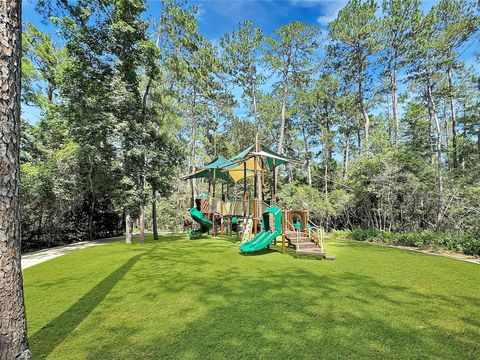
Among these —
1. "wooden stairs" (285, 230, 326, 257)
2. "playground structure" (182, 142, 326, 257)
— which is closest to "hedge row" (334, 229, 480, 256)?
"playground structure" (182, 142, 326, 257)

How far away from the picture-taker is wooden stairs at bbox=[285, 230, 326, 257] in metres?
7.66

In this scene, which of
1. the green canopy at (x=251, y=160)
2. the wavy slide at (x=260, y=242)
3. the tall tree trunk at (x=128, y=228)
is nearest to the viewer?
the wavy slide at (x=260, y=242)

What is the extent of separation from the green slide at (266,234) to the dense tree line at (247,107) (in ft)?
18.8

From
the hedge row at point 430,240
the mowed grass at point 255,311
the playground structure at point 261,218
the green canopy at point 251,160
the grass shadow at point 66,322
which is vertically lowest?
the mowed grass at point 255,311

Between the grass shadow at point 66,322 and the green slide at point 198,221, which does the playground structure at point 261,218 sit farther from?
the grass shadow at point 66,322

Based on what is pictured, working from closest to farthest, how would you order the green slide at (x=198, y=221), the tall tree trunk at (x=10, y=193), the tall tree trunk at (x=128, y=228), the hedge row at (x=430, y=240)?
the tall tree trunk at (x=10, y=193) < the hedge row at (x=430, y=240) < the tall tree trunk at (x=128, y=228) < the green slide at (x=198, y=221)

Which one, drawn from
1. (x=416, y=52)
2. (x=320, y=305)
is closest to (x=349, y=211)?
(x=416, y=52)

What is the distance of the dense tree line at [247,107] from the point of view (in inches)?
401

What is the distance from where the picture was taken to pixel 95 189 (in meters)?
12.0

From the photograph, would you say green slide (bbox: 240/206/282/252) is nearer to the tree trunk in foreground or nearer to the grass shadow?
the grass shadow

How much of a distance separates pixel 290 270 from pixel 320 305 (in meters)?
2.29

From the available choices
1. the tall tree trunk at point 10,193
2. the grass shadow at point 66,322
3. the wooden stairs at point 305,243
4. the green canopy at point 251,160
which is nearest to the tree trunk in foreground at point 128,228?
the green canopy at point 251,160

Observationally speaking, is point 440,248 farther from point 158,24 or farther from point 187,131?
point 187,131

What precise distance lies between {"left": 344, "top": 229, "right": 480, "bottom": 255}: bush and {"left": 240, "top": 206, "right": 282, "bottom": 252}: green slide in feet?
18.7
